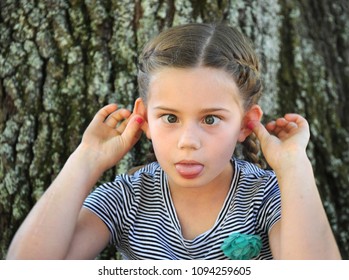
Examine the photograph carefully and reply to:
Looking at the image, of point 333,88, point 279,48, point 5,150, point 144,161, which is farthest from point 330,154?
point 5,150

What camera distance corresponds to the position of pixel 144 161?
330 centimetres

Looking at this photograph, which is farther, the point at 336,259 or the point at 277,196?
the point at 277,196

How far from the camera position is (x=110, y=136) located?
9.77 ft

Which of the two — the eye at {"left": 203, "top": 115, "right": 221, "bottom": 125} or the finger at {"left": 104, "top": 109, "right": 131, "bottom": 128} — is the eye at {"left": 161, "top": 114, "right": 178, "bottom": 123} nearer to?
the eye at {"left": 203, "top": 115, "right": 221, "bottom": 125}

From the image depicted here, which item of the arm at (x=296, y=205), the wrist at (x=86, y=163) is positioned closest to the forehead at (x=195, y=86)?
the arm at (x=296, y=205)

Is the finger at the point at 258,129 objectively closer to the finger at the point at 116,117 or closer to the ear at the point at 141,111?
the ear at the point at 141,111

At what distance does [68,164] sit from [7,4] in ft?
3.08

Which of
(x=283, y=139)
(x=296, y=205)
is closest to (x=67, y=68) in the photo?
(x=283, y=139)

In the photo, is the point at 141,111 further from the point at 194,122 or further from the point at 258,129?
the point at 258,129

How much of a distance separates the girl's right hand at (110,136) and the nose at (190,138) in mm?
349

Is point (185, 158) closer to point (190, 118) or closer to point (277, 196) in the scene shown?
point (190, 118)

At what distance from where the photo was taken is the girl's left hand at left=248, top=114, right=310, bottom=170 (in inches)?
108

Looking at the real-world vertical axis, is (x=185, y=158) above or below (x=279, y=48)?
below

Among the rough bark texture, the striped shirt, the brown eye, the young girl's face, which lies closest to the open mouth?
the young girl's face
